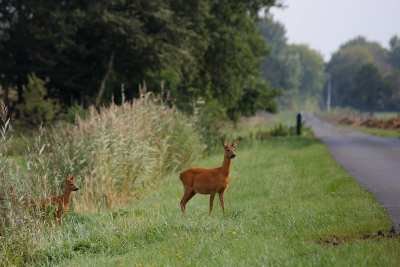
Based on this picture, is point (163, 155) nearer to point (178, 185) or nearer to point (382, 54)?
point (178, 185)

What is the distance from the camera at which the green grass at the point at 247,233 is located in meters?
5.09

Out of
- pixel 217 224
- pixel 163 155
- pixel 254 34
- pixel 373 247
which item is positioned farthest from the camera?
pixel 254 34

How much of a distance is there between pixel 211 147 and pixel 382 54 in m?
106

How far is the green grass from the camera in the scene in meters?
5.09

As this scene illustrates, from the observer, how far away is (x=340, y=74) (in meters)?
103

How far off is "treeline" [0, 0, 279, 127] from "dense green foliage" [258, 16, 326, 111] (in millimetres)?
75723

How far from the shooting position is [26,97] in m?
22.0

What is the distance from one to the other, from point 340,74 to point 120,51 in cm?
8783

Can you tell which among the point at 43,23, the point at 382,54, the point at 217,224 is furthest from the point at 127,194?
the point at 382,54

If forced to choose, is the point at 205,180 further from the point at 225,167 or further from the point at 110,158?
the point at 110,158

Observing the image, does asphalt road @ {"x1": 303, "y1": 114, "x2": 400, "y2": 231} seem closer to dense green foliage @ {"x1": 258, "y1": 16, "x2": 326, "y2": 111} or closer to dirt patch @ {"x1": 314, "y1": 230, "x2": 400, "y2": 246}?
dirt patch @ {"x1": 314, "y1": 230, "x2": 400, "y2": 246}

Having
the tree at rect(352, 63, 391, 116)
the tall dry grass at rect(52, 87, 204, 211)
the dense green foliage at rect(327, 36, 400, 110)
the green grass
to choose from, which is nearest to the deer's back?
the green grass

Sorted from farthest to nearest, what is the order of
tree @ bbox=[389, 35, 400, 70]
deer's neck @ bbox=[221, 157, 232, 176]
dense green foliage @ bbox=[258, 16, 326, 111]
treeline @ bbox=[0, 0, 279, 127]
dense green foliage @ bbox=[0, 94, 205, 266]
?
dense green foliage @ bbox=[258, 16, 326, 111] → tree @ bbox=[389, 35, 400, 70] → treeline @ bbox=[0, 0, 279, 127] → deer's neck @ bbox=[221, 157, 232, 176] → dense green foliage @ bbox=[0, 94, 205, 266]

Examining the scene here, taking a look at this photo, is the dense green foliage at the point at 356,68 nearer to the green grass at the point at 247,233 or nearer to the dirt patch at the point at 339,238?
the green grass at the point at 247,233
